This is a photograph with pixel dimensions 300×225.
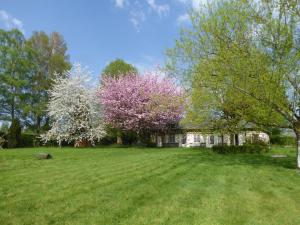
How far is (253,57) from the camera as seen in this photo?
14.6 meters

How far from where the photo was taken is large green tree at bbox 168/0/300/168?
46.4 feet

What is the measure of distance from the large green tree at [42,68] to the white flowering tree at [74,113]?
804 cm

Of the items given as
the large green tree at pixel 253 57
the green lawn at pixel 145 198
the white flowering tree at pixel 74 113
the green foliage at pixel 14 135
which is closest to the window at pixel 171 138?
the white flowering tree at pixel 74 113

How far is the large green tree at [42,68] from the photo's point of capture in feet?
153

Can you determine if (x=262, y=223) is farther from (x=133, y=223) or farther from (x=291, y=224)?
(x=133, y=223)

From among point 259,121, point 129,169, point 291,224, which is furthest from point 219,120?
point 291,224

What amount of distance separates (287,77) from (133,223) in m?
10.2

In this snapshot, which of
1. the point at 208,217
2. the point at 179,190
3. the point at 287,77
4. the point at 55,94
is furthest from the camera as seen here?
the point at 55,94

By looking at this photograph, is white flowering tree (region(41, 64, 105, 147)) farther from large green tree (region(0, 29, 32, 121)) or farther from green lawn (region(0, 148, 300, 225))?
green lawn (region(0, 148, 300, 225))

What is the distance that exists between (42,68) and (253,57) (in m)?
41.1

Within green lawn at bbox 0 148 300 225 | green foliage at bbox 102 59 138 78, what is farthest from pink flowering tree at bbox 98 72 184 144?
green lawn at bbox 0 148 300 225

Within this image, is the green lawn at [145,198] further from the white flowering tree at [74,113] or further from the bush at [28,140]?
the bush at [28,140]

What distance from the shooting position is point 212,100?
59.9 ft

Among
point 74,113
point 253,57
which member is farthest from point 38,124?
point 253,57
